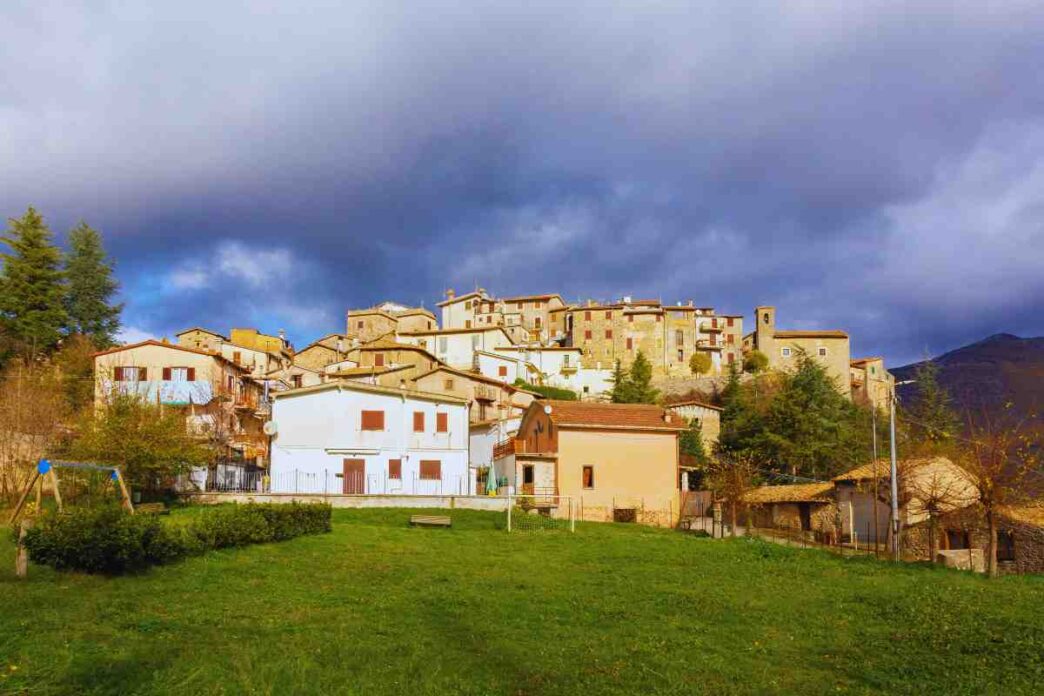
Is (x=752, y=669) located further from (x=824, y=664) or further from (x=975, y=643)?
(x=975, y=643)

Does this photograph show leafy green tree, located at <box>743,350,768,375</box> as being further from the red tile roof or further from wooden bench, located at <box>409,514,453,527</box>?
wooden bench, located at <box>409,514,453,527</box>

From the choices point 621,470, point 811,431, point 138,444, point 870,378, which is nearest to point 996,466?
point 621,470

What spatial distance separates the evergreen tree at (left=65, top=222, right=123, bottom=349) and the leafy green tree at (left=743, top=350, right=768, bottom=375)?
6883 cm

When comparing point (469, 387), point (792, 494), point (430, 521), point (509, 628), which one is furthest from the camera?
point (469, 387)

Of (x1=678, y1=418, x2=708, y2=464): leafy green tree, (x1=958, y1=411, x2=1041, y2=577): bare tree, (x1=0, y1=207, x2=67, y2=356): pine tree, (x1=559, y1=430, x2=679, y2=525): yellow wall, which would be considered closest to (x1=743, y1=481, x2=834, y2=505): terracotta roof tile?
(x1=559, y1=430, x2=679, y2=525): yellow wall

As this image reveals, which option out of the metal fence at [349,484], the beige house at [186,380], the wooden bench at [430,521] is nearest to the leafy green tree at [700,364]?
the beige house at [186,380]

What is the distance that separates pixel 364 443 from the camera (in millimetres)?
40219

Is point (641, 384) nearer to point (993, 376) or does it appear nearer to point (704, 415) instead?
point (704, 415)

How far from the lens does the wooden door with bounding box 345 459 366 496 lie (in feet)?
130

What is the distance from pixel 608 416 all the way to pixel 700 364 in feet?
192

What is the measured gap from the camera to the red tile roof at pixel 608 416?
40219 mm

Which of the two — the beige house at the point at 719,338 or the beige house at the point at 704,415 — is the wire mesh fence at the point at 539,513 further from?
the beige house at the point at 719,338

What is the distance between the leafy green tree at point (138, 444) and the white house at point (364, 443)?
7.89 meters

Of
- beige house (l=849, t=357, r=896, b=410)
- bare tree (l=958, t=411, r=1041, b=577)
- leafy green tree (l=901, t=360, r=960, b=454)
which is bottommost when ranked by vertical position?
bare tree (l=958, t=411, r=1041, b=577)
